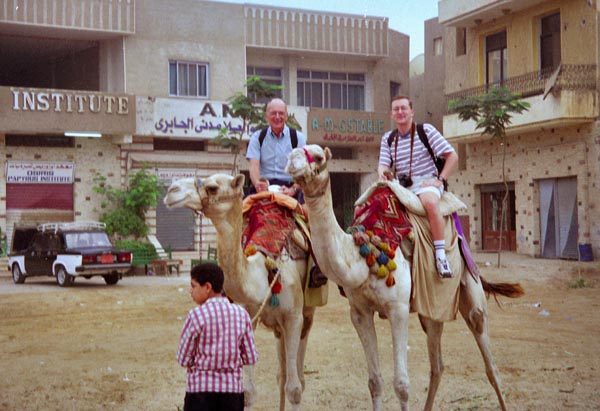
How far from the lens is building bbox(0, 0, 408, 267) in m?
29.5

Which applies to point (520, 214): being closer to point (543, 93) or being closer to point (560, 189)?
point (560, 189)

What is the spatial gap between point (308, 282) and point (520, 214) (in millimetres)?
24018

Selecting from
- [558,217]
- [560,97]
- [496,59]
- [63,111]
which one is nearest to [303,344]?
[560,97]

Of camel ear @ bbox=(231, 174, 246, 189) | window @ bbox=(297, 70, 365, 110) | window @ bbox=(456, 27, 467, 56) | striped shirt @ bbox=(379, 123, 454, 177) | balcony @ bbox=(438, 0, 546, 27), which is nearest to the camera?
camel ear @ bbox=(231, 174, 246, 189)

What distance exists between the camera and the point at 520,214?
30.5 meters

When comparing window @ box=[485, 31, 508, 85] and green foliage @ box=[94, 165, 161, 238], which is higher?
window @ box=[485, 31, 508, 85]

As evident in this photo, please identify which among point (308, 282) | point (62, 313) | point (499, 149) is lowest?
point (62, 313)

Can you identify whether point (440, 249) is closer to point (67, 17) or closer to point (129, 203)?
point (129, 203)

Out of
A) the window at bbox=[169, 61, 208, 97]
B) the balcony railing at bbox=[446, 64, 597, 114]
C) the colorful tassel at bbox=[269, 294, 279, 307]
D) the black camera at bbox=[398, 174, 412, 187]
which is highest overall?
the window at bbox=[169, 61, 208, 97]

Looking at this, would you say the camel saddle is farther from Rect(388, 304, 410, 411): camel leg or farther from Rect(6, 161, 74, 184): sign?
Rect(6, 161, 74, 184): sign

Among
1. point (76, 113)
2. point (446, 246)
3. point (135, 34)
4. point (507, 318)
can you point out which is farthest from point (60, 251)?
point (446, 246)

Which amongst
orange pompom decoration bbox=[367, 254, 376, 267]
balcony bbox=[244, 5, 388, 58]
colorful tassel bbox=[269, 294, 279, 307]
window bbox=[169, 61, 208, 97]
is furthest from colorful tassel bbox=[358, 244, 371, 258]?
balcony bbox=[244, 5, 388, 58]

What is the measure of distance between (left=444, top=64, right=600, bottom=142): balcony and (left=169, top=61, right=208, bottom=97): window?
445 inches

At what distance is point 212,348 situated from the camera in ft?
17.0
